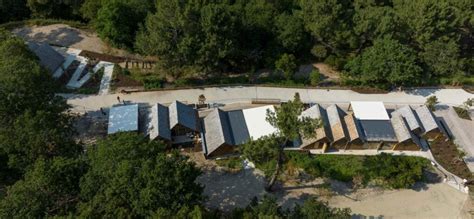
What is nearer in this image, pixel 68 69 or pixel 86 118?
pixel 86 118

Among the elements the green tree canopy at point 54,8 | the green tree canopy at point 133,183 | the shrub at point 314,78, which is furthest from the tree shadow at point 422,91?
the green tree canopy at point 54,8

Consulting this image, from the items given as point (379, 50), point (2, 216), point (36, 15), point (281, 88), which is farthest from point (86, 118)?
point (379, 50)

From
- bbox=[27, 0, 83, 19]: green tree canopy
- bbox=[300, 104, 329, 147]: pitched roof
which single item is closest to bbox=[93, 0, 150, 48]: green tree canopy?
bbox=[27, 0, 83, 19]: green tree canopy

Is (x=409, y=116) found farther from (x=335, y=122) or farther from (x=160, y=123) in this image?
(x=160, y=123)

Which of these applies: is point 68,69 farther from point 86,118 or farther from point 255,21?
point 255,21

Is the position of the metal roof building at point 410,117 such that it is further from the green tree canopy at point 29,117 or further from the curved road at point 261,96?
the green tree canopy at point 29,117

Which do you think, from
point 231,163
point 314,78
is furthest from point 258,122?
point 314,78
